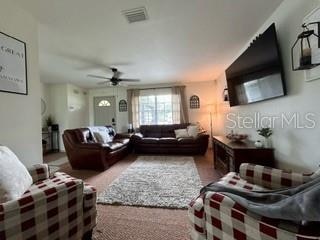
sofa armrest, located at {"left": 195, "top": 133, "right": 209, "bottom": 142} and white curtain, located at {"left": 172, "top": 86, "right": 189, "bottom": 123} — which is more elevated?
white curtain, located at {"left": 172, "top": 86, "right": 189, "bottom": 123}

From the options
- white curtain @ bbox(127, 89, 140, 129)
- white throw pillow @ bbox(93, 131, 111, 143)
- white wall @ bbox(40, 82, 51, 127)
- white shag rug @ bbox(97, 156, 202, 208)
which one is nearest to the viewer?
white shag rug @ bbox(97, 156, 202, 208)

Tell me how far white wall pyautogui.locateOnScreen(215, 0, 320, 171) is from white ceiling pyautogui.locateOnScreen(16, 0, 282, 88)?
0.88ft

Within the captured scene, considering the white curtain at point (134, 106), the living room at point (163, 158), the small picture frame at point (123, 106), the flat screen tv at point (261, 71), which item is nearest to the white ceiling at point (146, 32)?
the living room at point (163, 158)

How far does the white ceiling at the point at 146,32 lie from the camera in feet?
6.80

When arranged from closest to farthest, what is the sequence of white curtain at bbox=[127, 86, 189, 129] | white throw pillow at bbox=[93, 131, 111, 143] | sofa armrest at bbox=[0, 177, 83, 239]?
sofa armrest at bbox=[0, 177, 83, 239] → white throw pillow at bbox=[93, 131, 111, 143] → white curtain at bbox=[127, 86, 189, 129]

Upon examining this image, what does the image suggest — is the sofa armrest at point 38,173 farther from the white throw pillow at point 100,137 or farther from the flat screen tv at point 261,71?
the flat screen tv at point 261,71

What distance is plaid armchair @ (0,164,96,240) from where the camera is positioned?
1.14 m

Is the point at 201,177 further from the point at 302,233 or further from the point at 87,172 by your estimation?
the point at 302,233

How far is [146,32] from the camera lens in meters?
2.68

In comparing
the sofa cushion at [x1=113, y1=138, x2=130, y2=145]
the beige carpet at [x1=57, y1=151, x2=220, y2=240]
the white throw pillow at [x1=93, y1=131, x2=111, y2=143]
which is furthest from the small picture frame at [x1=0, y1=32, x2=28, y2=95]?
the sofa cushion at [x1=113, y1=138, x2=130, y2=145]

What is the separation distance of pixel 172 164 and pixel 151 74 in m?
2.55

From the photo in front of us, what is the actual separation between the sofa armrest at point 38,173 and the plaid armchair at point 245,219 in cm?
148

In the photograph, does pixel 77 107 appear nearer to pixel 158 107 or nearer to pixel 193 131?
pixel 158 107

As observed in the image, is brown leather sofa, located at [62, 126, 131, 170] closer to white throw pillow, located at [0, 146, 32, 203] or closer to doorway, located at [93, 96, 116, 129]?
white throw pillow, located at [0, 146, 32, 203]
